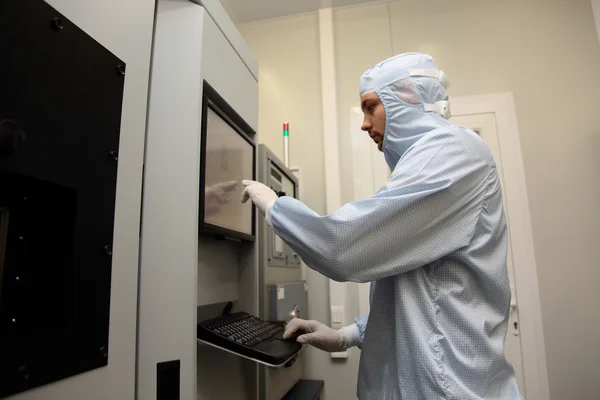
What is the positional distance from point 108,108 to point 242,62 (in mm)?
646

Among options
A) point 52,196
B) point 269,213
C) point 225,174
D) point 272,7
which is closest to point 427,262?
point 269,213

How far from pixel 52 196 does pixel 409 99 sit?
→ 2.78 ft

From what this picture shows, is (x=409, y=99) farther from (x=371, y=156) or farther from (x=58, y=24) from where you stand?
(x=371, y=156)

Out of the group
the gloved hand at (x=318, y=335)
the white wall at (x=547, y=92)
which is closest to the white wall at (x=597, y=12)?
the white wall at (x=547, y=92)

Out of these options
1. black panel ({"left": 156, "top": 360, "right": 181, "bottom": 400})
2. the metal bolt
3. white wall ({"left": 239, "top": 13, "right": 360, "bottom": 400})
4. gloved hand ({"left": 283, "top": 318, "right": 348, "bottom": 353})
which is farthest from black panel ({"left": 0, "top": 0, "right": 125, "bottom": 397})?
white wall ({"left": 239, "top": 13, "right": 360, "bottom": 400})

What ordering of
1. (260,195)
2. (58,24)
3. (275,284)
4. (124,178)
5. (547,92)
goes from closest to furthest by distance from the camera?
(58,24) < (124,178) < (260,195) < (275,284) < (547,92)

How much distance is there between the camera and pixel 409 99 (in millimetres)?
1062

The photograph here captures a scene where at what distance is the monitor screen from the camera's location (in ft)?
3.23

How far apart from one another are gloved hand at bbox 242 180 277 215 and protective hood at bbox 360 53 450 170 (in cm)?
37

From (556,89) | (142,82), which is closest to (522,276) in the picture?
(556,89)

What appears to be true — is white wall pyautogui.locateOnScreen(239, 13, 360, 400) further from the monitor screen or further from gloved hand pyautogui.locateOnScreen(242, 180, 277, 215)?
gloved hand pyautogui.locateOnScreen(242, 180, 277, 215)

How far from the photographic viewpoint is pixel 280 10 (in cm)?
244

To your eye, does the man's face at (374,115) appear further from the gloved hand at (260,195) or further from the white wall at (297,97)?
the white wall at (297,97)

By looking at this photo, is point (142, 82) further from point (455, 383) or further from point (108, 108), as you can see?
point (455, 383)
